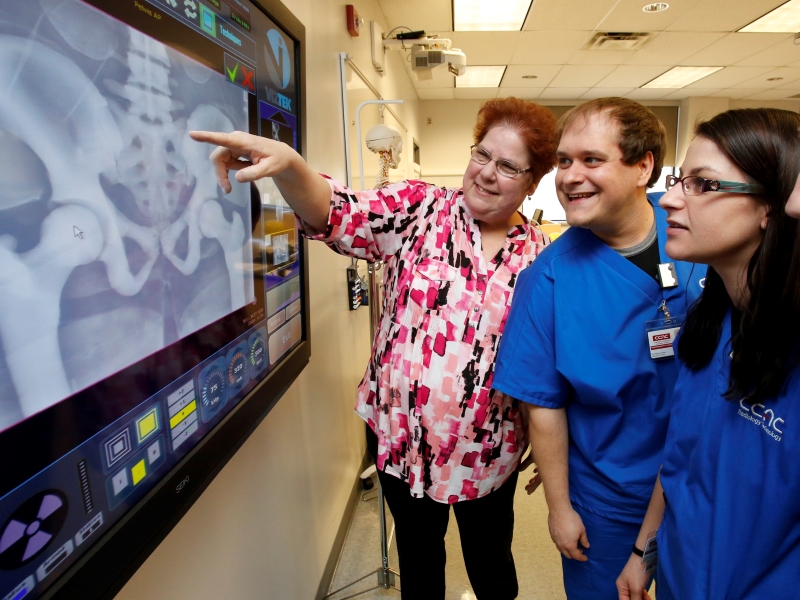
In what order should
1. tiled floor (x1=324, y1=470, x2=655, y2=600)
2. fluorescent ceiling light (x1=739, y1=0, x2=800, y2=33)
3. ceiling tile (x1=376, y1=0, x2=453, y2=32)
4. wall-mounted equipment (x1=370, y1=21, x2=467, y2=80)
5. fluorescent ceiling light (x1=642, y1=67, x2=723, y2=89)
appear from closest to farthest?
tiled floor (x1=324, y1=470, x2=655, y2=600)
wall-mounted equipment (x1=370, y1=21, x2=467, y2=80)
ceiling tile (x1=376, y1=0, x2=453, y2=32)
fluorescent ceiling light (x1=739, y1=0, x2=800, y2=33)
fluorescent ceiling light (x1=642, y1=67, x2=723, y2=89)

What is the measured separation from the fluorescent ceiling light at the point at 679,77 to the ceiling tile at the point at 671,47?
0.41 m

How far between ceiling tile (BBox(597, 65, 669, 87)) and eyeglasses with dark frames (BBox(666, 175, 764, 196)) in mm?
5146

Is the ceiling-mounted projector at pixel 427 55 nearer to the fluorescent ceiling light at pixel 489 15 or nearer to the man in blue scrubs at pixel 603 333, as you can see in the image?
the fluorescent ceiling light at pixel 489 15

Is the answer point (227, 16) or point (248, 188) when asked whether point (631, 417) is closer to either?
point (248, 188)

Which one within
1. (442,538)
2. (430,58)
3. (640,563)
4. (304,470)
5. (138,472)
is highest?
(430,58)

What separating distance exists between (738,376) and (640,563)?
20.0 inches

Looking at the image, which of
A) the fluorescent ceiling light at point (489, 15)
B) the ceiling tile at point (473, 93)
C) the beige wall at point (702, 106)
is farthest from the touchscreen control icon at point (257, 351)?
the beige wall at point (702, 106)

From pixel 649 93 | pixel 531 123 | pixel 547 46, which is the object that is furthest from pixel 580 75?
pixel 531 123

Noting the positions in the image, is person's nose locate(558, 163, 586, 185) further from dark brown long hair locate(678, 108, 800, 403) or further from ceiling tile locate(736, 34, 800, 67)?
ceiling tile locate(736, 34, 800, 67)

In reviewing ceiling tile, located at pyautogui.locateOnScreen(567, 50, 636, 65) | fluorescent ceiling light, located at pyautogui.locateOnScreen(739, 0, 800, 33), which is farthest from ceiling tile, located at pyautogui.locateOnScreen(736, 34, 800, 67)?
ceiling tile, located at pyautogui.locateOnScreen(567, 50, 636, 65)

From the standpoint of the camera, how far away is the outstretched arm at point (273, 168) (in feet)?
2.16

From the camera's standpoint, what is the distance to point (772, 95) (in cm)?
654

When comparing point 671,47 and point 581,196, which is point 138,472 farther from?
point 671,47

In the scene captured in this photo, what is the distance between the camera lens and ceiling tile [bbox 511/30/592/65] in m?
3.96
